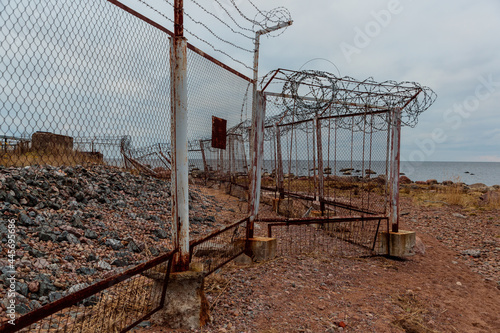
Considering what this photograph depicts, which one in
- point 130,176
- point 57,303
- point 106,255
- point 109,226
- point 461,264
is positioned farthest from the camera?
point 130,176

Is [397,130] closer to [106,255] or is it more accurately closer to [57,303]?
[106,255]

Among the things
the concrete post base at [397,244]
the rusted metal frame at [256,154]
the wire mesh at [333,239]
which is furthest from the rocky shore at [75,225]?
the concrete post base at [397,244]

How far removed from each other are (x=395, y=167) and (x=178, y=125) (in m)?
4.97

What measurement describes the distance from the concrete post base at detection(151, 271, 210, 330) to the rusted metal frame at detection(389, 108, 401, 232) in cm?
474

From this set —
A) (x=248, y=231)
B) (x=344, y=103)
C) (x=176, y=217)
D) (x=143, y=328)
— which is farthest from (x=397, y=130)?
(x=143, y=328)

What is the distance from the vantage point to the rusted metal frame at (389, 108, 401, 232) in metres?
6.43

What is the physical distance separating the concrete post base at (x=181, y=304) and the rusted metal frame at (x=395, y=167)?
4.74 meters

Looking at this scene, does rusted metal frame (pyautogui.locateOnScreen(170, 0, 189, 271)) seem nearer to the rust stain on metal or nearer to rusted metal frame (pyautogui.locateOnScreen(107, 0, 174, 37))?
rusted metal frame (pyautogui.locateOnScreen(107, 0, 174, 37))

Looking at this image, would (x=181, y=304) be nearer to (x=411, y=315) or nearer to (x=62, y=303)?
(x=62, y=303)

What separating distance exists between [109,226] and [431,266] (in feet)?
20.3

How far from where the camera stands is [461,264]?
643cm

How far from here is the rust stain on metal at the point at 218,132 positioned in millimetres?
4375

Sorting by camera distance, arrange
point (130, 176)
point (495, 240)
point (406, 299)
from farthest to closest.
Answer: point (130, 176) < point (495, 240) < point (406, 299)

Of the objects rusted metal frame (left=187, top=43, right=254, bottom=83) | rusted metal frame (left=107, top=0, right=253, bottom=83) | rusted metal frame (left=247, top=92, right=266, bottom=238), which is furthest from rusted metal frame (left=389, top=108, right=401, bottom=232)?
rusted metal frame (left=107, top=0, right=253, bottom=83)
